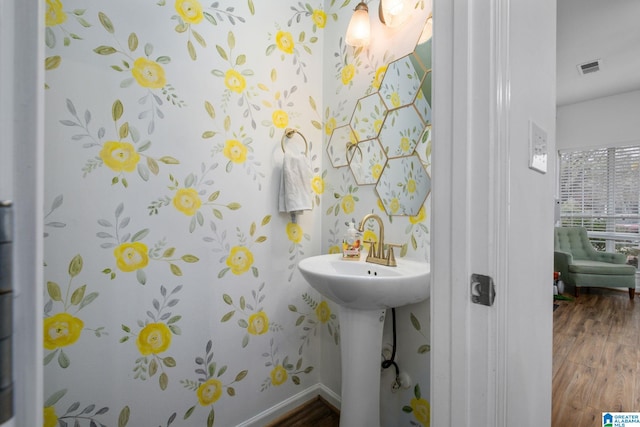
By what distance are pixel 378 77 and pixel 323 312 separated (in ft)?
4.30

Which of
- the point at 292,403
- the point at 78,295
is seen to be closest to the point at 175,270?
the point at 78,295

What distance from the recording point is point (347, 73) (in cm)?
160

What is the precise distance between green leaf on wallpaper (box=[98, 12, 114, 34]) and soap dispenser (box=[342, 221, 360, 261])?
1236 mm

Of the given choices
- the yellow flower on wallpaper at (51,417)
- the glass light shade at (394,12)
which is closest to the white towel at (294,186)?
the glass light shade at (394,12)

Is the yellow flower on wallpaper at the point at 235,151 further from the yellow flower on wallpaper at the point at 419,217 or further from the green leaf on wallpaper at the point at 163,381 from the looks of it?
the green leaf on wallpaper at the point at 163,381

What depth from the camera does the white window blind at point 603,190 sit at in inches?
156

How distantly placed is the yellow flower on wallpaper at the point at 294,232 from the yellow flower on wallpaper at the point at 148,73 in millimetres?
860

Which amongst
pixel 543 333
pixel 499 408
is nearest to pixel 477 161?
pixel 499 408

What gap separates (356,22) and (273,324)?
1.58 metres

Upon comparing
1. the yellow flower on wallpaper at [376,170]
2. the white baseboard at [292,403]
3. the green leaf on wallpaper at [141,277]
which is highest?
the yellow flower on wallpaper at [376,170]

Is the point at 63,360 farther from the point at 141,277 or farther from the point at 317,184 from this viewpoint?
the point at 317,184

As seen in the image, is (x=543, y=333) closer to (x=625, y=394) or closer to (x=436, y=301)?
(x=436, y=301)

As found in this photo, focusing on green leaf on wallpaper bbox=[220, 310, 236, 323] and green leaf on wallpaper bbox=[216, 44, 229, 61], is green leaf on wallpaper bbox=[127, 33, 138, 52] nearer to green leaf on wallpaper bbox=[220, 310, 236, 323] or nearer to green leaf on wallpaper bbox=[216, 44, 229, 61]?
green leaf on wallpaper bbox=[216, 44, 229, 61]

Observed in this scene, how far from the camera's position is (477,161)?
59cm
